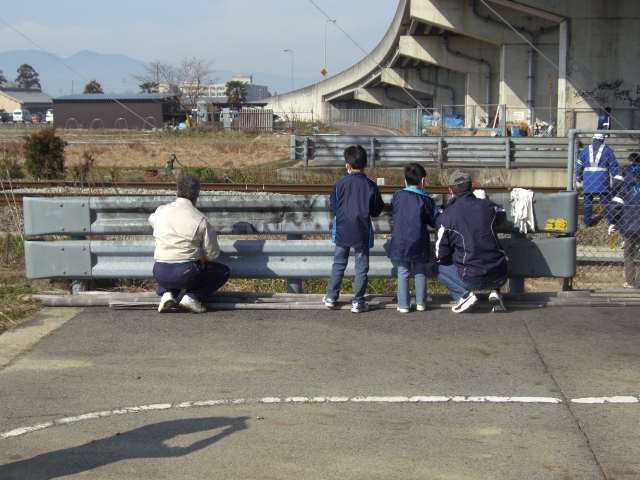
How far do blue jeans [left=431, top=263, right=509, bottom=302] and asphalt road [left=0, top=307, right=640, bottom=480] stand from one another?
10.6 inches

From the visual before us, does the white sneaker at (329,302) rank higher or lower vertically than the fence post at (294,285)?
lower

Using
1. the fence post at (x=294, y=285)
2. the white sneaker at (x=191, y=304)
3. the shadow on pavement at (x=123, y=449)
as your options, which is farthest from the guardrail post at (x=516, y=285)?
the shadow on pavement at (x=123, y=449)

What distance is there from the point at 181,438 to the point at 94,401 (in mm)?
898

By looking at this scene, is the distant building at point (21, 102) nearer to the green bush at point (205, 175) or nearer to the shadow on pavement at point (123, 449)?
the green bush at point (205, 175)

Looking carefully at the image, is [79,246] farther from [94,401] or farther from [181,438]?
[181,438]

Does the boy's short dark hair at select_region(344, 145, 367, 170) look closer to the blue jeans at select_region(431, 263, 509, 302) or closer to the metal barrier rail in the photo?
the blue jeans at select_region(431, 263, 509, 302)

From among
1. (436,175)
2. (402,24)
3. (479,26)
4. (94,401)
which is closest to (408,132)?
(402,24)

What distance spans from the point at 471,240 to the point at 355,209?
3.54 ft

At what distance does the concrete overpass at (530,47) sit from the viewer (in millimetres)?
29250


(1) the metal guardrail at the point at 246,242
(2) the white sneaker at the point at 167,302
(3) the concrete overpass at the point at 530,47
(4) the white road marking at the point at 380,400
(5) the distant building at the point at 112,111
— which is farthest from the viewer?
(5) the distant building at the point at 112,111

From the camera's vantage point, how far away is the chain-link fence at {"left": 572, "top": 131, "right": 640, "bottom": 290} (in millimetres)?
8406

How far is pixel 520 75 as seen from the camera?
116ft

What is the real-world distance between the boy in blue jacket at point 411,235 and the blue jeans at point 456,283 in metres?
0.16

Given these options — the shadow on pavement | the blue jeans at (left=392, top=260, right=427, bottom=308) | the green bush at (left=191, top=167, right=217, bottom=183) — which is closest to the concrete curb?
the blue jeans at (left=392, top=260, right=427, bottom=308)
